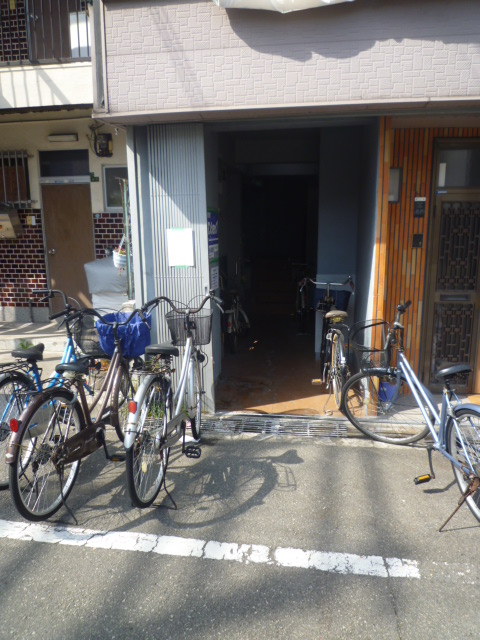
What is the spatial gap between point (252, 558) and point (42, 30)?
8512 millimetres

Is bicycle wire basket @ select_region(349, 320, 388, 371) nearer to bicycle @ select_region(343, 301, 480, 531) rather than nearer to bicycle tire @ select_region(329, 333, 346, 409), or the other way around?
bicycle @ select_region(343, 301, 480, 531)

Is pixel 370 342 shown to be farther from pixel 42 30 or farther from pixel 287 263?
pixel 287 263

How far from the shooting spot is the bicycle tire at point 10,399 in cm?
413

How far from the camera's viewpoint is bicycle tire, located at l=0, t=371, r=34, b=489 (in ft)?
13.5

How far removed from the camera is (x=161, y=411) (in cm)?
405

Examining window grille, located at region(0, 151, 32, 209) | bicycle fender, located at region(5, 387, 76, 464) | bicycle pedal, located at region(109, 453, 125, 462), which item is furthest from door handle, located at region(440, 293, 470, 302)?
window grille, located at region(0, 151, 32, 209)

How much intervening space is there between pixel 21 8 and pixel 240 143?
4.09m

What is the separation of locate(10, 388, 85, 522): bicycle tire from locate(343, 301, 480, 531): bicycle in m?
2.52

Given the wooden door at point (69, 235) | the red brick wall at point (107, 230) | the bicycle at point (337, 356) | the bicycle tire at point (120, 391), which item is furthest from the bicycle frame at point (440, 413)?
the wooden door at point (69, 235)

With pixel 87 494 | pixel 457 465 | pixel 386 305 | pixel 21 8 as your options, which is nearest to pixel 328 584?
pixel 457 465

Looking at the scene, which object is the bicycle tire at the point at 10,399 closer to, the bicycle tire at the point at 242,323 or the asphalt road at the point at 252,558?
the asphalt road at the point at 252,558

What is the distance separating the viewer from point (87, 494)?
4.04 m

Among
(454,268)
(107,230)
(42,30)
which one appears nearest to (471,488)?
(454,268)

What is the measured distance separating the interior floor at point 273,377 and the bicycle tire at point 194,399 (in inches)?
33.3
